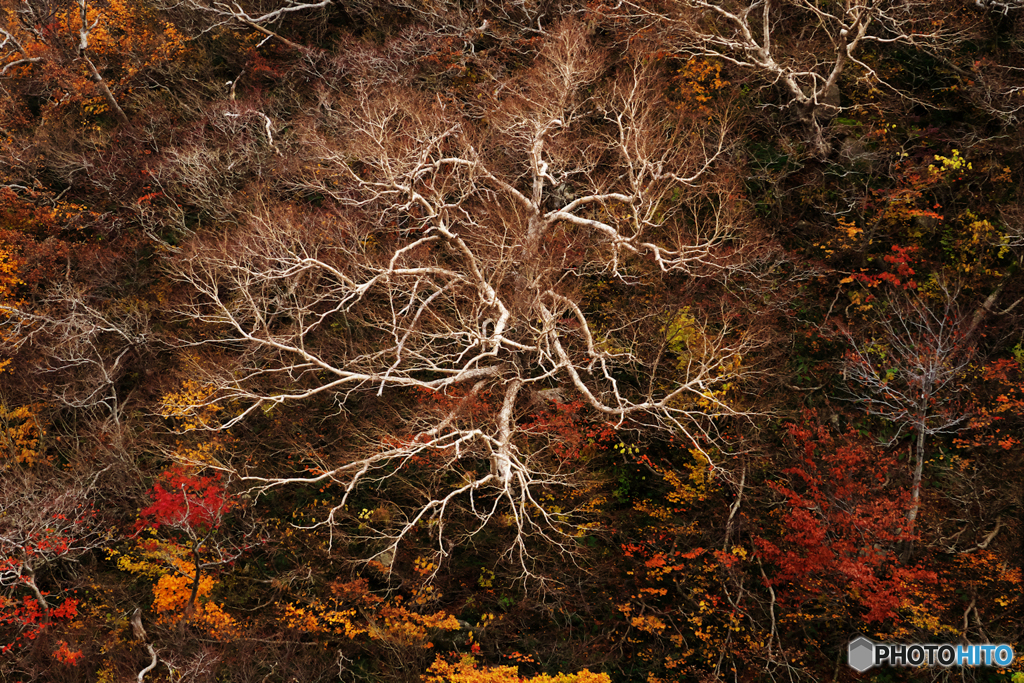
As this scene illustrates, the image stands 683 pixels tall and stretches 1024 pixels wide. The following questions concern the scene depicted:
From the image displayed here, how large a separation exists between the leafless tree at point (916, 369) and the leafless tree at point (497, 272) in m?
2.41

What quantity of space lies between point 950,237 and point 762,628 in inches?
378

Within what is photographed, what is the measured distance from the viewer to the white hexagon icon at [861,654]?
1377cm

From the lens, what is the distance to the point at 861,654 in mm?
13867

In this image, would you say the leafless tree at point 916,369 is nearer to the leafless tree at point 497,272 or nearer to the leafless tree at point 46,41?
the leafless tree at point 497,272

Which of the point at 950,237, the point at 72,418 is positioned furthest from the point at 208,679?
the point at 950,237

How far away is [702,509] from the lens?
16.3 meters

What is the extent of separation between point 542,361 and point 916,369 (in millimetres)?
7583

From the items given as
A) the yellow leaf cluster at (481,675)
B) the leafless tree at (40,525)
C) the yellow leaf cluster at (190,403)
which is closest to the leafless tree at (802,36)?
the yellow leaf cluster at (481,675)

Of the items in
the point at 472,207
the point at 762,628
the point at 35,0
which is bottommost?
the point at 762,628

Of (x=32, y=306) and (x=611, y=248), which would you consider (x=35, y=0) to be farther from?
(x=611, y=248)

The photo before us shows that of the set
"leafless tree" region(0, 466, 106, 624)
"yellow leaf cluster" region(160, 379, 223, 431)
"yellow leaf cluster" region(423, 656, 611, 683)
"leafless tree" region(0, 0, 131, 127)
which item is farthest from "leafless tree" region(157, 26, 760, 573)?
"leafless tree" region(0, 0, 131, 127)

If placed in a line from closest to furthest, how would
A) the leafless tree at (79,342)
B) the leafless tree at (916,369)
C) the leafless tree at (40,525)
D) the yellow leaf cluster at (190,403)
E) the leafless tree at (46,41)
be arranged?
the leafless tree at (916,369) → the leafless tree at (40,525) → the yellow leaf cluster at (190,403) → the leafless tree at (79,342) → the leafless tree at (46,41)

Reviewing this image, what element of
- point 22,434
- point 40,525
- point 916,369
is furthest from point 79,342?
point 916,369

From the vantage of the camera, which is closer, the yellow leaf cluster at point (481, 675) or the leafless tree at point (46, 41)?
the yellow leaf cluster at point (481, 675)
